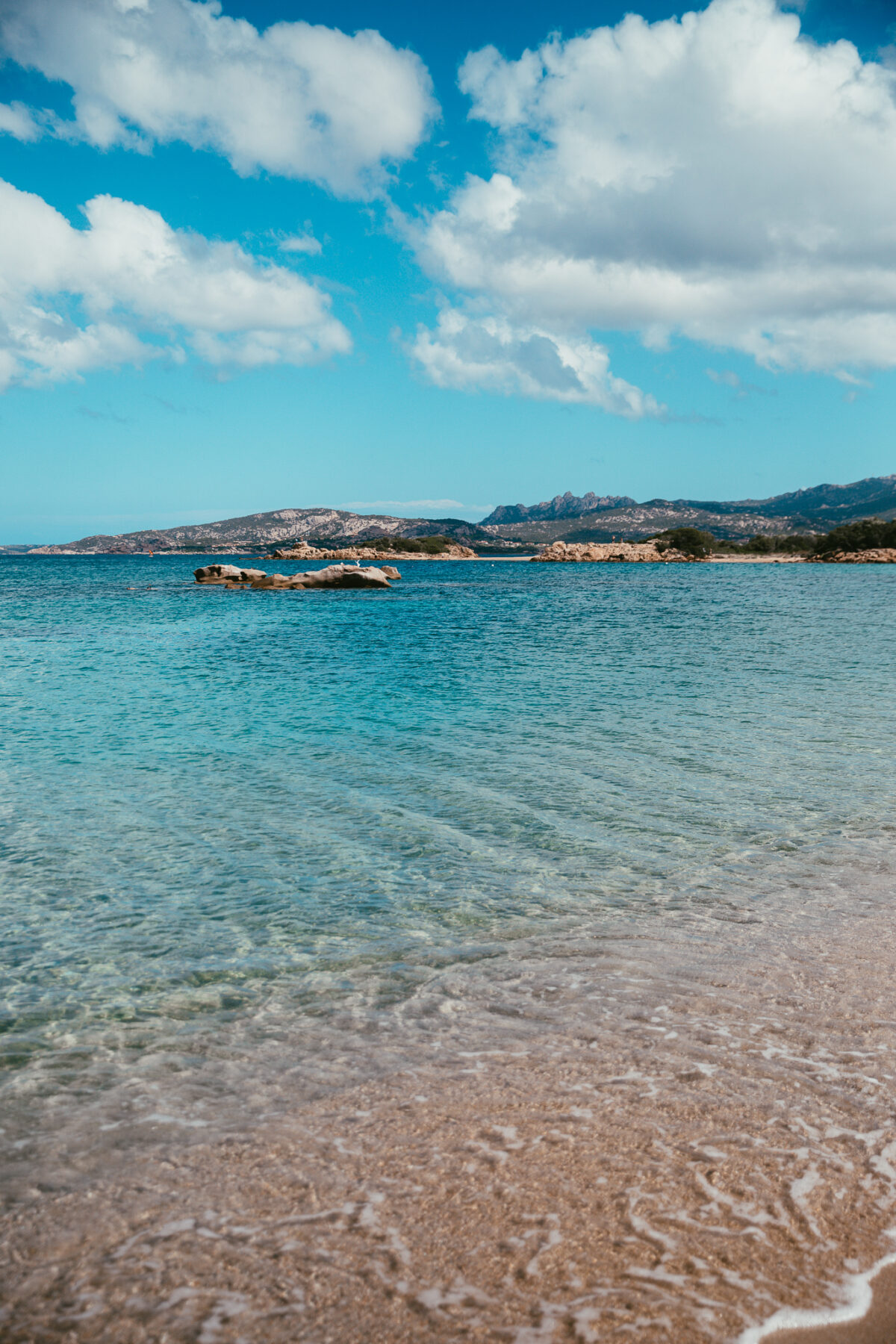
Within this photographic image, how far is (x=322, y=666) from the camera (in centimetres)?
2677

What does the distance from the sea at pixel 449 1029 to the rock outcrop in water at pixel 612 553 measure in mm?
171813

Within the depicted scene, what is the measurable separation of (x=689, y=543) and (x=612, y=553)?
900 inches

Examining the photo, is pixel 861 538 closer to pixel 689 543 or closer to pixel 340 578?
pixel 689 543

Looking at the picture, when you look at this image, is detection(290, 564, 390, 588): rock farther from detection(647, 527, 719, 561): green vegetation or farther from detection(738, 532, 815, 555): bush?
detection(738, 532, 815, 555): bush

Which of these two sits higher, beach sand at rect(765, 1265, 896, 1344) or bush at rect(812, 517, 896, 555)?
bush at rect(812, 517, 896, 555)

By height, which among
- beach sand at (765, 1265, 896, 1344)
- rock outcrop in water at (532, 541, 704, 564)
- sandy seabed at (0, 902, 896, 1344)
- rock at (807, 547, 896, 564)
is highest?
rock outcrop in water at (532, 541, 704, 564)

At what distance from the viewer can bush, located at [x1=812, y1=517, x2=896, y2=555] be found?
15588cm

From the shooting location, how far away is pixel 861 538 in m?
159

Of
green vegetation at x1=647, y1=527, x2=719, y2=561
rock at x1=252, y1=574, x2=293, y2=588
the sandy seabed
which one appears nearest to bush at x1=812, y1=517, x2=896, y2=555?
green vegetation at x1=647, y1=527, x2=719, y2=561

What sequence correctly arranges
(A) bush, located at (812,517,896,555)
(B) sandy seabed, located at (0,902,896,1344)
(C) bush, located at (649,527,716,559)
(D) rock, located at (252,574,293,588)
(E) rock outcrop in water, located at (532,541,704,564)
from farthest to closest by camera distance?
(C) bush, located at (649,527,716,559) → (E) rock outcrop in water, located at (532,541,704,564) → (A) bush, located at (812,517,896,555) → (D) rock, located at (252,574,293,588) → (B) sandy seabed, located at (0,902,896,1344)

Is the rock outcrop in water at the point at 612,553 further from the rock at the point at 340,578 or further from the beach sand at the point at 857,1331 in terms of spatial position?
the beach sand at the point at 857,1331

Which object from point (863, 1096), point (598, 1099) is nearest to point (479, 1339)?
point (598, 1099)

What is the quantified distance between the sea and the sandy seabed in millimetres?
17

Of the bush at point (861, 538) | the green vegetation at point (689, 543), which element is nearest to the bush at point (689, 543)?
the green vegetation at point (689, 543)
